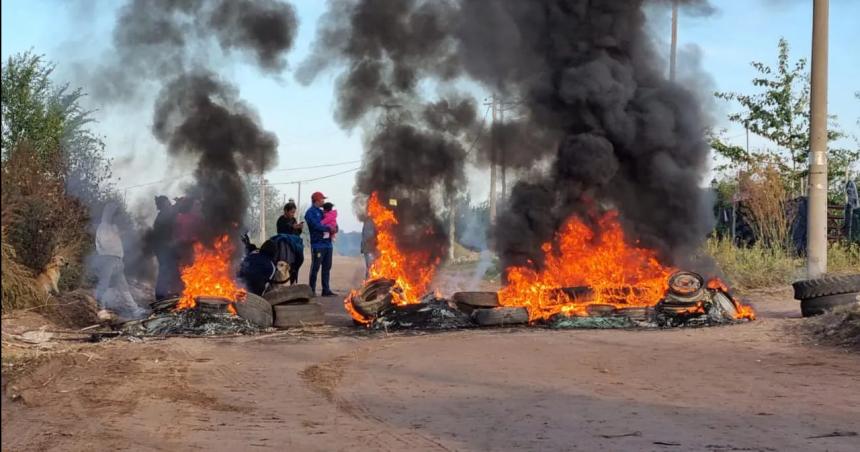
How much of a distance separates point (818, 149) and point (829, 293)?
3119mm

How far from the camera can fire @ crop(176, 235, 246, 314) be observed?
1348 cm

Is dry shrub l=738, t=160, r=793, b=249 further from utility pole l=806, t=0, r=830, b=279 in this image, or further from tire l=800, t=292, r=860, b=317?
tire l=800, t=292, r=860, b=317

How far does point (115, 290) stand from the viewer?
14.1 meters

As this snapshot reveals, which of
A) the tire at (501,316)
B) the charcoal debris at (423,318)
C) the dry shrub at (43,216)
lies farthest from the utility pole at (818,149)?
the dry shrub at (43,216)

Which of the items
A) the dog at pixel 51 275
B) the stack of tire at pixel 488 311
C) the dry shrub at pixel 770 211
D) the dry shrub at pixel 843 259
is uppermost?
the dry shrub at pixel 770 211

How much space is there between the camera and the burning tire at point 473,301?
42.0 feet

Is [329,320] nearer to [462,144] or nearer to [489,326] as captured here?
[489,326]

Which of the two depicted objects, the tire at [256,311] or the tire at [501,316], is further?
the tire at [501,316]

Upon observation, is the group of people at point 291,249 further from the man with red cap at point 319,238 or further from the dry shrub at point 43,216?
the dry shrub at point 43,216

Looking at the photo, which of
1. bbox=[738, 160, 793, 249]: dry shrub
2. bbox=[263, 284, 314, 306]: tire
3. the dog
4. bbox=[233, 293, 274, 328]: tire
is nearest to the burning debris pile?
bbox=[263, 284, 314, 306]: tire

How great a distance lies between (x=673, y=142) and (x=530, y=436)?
992 centimetres

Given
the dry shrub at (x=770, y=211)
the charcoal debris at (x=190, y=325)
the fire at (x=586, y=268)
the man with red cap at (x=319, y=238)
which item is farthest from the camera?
the dry shrub at (x=770, y=211)

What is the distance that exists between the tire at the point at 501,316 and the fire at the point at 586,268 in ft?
1.84

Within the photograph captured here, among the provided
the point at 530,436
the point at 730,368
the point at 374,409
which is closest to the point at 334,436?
the point at 374,409
